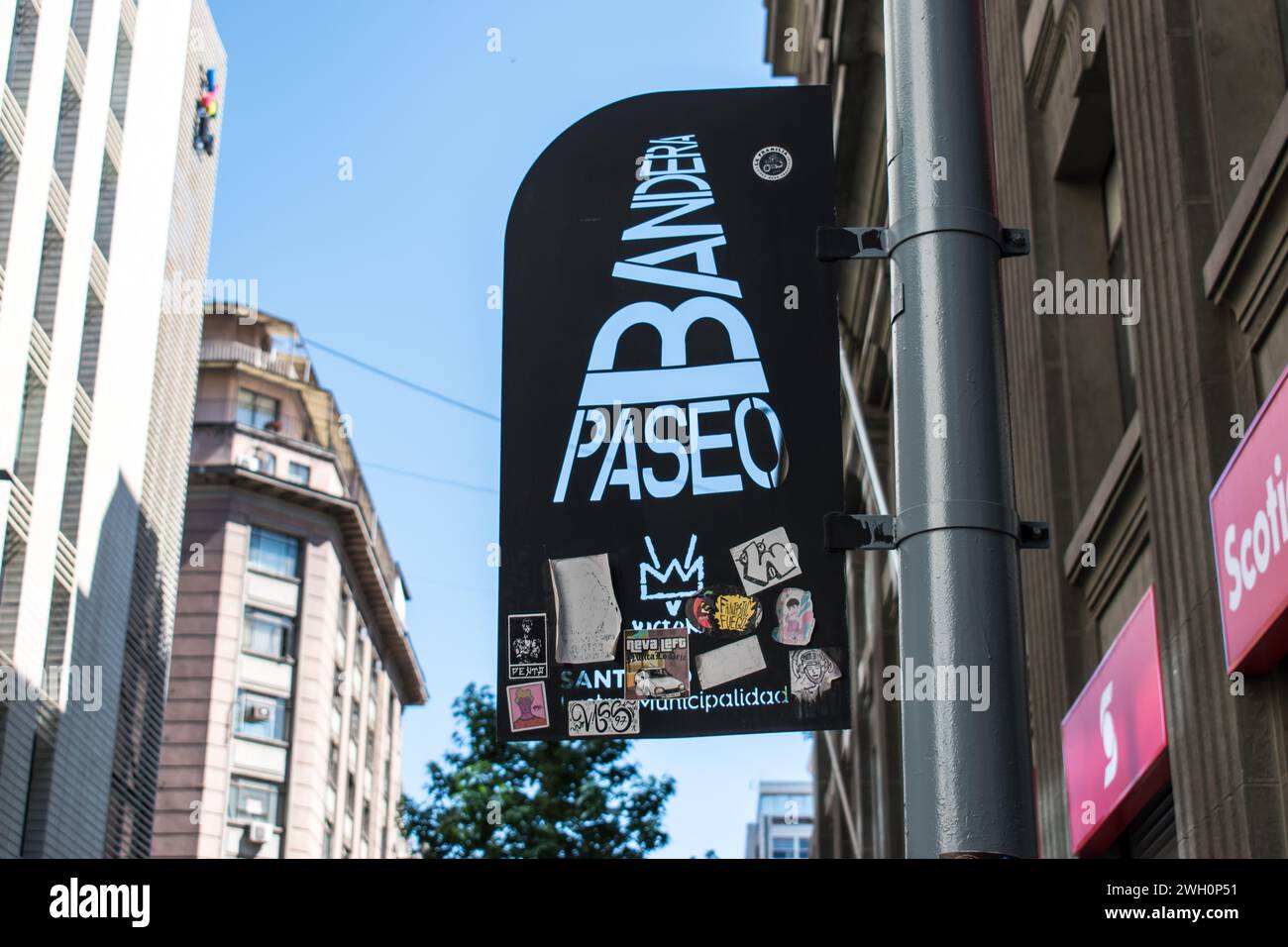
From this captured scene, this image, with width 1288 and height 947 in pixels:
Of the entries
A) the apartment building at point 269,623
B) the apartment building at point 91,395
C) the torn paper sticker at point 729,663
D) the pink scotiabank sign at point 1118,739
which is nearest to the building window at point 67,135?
the apartment building at point 91,395

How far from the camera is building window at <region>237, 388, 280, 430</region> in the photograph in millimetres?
79062

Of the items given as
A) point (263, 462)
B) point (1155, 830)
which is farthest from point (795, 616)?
point (263, 462)

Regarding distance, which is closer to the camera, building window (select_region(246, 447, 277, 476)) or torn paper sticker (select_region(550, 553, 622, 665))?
torn paper sticker (select_region(550, 553, 622, 665))

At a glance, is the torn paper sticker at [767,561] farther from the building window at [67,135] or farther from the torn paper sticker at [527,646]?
the building window at [67,135]

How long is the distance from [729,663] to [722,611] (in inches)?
7.2

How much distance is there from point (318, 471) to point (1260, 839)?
73.1 meters

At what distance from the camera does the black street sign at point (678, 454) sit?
553cm

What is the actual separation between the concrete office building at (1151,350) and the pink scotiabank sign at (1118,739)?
14 centimetres

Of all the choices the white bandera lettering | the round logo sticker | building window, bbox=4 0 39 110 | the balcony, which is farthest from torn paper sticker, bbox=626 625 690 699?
the balcony

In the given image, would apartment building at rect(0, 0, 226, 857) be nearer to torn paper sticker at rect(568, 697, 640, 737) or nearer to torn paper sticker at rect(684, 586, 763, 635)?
torn paper sticker at rect(568, 697, 640, 737)

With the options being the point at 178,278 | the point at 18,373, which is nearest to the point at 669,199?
the point at 18,373

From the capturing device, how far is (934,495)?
14.2ft

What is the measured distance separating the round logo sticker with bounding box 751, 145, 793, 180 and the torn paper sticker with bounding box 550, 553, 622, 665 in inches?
63.5
